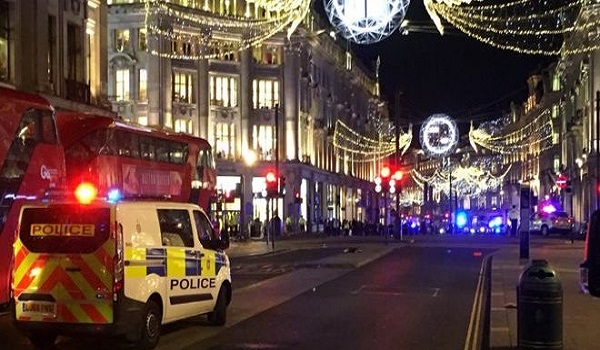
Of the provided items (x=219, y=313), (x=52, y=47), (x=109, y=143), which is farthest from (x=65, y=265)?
(x=52, y=47)

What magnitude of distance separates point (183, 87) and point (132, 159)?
44.0m

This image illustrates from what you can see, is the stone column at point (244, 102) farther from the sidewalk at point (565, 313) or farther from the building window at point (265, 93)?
the sidewalk at point (565, 313)

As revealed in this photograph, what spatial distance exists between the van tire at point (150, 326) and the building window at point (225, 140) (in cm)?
5862

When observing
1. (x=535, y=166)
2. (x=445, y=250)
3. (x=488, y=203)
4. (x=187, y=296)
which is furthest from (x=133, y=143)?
(x=488, y=203)

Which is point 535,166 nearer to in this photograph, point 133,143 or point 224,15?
point 224,15

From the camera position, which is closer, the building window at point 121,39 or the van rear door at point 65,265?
the van rear door at point 65,265

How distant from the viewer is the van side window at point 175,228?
1323 centimetres

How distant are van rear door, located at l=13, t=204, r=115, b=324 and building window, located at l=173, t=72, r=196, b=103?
57.2 metres

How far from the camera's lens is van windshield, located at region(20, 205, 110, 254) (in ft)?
38.8

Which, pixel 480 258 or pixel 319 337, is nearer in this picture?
pixel 319 337

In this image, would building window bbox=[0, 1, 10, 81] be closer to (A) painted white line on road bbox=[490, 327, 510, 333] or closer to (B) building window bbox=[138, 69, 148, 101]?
(A) painted white line on road bbox=[490, 327, 510, 333]

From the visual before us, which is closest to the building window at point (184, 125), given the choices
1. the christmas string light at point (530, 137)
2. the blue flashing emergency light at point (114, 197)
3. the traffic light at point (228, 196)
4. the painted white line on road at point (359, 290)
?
the traffic light at point (228, 196)

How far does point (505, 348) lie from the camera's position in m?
11.8

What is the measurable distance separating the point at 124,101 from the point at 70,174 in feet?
146
